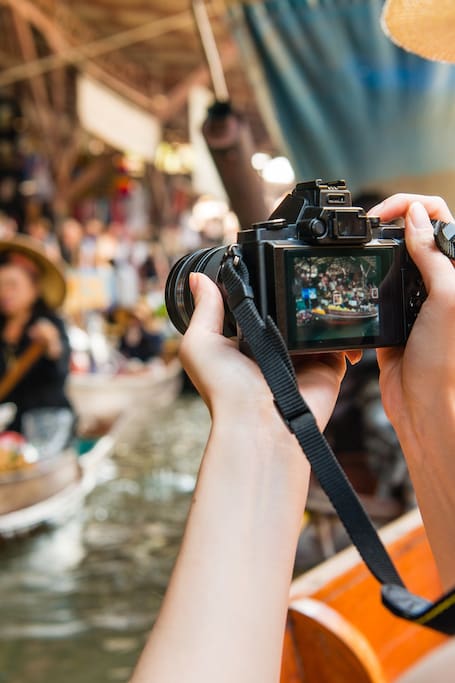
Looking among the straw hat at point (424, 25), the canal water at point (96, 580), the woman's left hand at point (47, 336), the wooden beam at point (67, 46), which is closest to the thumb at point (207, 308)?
the straw hat at point (424, 25)

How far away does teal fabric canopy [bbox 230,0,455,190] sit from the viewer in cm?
200

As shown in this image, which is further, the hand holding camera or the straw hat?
the straw hat

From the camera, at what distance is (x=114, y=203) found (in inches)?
352

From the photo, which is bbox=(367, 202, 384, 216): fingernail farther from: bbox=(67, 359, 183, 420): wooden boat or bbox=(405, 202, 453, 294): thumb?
bbox=(67, 359, 183, 420): wooden boat

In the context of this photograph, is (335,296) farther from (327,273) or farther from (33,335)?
(33,335)

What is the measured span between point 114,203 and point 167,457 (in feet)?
16.3

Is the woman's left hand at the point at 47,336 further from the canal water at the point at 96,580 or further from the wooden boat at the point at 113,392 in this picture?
the wooden boat at the point at 113,392

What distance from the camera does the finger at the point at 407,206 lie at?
0.82 meters

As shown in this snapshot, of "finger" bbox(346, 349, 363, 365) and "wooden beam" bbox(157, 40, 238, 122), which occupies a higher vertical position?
"wooden beam" bbox(157, 40, 238, 122)

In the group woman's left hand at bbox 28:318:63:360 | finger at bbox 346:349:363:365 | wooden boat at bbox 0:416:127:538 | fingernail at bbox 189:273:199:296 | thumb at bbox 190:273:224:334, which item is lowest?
wooden boat at bbox 0:416:127:538

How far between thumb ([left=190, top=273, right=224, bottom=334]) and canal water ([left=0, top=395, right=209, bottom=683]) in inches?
73.9

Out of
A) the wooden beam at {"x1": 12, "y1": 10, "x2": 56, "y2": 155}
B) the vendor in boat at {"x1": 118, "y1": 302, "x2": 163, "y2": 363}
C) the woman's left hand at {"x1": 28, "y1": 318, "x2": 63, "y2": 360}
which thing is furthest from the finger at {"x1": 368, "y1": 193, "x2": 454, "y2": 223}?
the vendor in boat at {"x1": 118, "y1": 302, "x2": 163, "y2": 363}

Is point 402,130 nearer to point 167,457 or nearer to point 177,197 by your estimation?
point 167,457

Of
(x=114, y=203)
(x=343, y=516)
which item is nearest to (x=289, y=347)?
(x=343, y=516)
